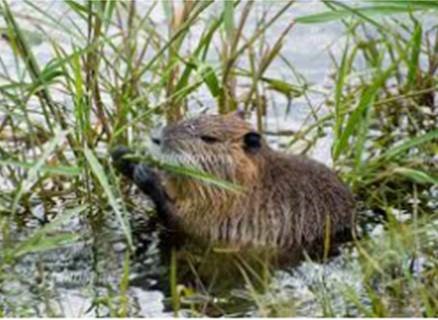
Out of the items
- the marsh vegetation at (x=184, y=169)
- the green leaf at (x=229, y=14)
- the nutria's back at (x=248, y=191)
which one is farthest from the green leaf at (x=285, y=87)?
the green leaf at (x=229, y=14)

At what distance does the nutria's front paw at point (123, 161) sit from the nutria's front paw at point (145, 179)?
0.08 feet

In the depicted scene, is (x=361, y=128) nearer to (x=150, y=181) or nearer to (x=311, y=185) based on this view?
(x=311, y=185)

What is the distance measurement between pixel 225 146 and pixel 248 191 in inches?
6.9

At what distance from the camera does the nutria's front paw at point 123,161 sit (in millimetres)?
5172

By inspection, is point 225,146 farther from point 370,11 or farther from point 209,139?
point 370,11

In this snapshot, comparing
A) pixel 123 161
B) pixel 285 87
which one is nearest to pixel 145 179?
pixel 123 161

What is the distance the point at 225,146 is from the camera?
209 inches

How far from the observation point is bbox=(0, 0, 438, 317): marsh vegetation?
169 inches

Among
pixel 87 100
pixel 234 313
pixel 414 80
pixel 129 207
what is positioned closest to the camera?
pixel 234 313

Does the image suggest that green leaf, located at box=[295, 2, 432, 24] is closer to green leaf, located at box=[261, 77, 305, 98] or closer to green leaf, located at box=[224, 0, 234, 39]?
green leaf, located at box=[224, 0, 234, 39]

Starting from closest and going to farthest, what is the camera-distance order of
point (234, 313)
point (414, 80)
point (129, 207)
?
point (234, 313)
point (129, 207)
point (414, 80)

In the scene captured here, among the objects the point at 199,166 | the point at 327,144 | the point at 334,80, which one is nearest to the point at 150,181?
the point at 199,166

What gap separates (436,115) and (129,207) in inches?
56.8

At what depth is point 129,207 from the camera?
5367 mm
